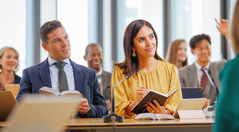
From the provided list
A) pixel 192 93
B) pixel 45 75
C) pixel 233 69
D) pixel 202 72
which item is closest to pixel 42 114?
pixel 233 69

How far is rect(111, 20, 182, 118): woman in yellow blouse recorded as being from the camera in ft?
10.3

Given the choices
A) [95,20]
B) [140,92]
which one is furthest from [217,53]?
[140,92]

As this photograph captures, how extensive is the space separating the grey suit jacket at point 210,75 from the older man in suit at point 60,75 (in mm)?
1818

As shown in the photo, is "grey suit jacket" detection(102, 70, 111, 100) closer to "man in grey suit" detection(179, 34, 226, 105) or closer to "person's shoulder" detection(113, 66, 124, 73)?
"man in grey suit" detection(179, 34, 226, 105)

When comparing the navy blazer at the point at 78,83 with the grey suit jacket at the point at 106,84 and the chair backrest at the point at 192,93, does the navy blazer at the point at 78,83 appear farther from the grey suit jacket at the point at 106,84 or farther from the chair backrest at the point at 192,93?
the grey suit jacket at the point at 106,84

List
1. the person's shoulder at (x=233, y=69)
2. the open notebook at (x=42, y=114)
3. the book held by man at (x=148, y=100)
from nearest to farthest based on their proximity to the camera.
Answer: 1. the open notebook at (x=42, y=114)
2. the person's shoulder at (x=233, y=69)
3. the book held by man at (x=148, y=100)

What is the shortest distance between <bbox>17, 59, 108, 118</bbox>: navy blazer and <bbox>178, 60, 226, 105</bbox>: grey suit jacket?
182cm

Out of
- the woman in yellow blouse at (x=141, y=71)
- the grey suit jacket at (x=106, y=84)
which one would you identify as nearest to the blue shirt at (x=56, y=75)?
the woman in yellow blouse at (x=141, y=71)

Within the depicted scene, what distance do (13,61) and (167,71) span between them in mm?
2537

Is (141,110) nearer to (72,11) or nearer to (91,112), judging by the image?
(91,112)

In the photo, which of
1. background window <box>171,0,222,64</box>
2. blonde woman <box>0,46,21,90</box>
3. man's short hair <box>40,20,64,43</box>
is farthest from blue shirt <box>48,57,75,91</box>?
background window <box>171,0,222,64</box>

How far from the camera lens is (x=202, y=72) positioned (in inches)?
186

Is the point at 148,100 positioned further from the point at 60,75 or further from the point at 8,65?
the point at 8,65

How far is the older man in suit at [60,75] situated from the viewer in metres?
3.06
